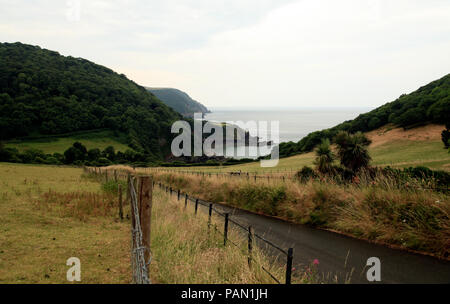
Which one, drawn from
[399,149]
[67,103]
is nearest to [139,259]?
[399,149]

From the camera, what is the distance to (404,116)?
8038 cm

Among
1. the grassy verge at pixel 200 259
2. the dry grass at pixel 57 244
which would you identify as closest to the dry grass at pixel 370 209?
the grassy verge at pixel 200 259

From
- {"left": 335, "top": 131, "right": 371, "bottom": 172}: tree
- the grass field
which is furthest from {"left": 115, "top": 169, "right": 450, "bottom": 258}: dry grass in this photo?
the grass field

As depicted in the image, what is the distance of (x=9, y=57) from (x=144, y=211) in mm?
177432

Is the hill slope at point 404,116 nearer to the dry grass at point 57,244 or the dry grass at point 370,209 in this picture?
the dry grass at point 370,209

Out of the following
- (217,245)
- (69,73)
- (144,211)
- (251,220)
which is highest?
(69,73)

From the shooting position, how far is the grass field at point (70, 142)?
3785 inches

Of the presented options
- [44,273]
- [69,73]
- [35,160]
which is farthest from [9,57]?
[44,273]

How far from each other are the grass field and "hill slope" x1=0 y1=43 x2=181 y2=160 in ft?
16.2

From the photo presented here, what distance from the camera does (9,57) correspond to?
144m

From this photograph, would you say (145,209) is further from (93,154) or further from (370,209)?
(93,154)

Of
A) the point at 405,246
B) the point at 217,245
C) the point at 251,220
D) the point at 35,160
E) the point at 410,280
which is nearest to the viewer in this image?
the point at 410,280

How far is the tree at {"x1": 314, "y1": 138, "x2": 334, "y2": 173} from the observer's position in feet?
85.8
